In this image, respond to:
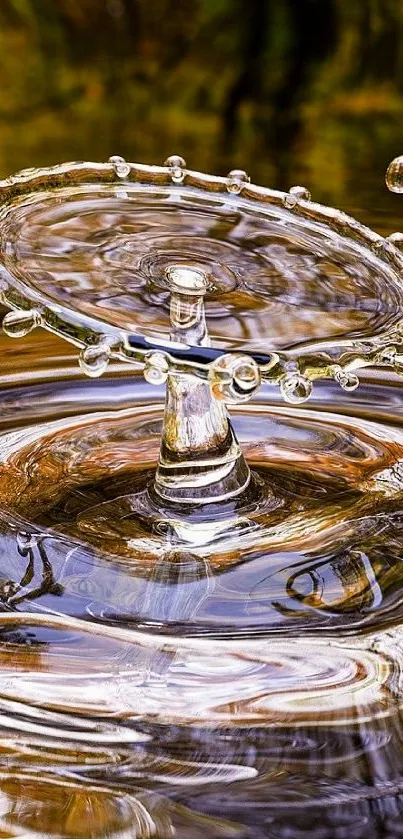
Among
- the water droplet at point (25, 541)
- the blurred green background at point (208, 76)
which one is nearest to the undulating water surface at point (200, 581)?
the water droplet at point (25, 541)

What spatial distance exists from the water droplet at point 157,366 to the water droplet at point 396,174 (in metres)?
0.31

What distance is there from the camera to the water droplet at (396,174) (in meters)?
0.71

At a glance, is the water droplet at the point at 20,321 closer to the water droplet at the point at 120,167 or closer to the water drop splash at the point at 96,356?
the water drop splash at the point at 96,356

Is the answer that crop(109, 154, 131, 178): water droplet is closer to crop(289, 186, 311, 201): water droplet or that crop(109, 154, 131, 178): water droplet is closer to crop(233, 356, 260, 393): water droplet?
crop(289, 186, 311, 201): water droplet

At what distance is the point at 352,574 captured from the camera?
49 centimetres

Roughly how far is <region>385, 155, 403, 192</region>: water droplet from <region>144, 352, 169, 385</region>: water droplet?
1.03 ft

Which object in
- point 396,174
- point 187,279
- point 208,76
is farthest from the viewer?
point 208,76

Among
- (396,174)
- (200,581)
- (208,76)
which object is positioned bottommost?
(200,581)

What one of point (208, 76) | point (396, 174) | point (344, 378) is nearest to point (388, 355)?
point (344, 378)

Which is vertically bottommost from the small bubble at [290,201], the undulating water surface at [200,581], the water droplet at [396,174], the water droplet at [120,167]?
the undulating water surface at [200,581]

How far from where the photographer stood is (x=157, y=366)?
1.42 ft

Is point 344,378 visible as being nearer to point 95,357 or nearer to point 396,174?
point 95,357

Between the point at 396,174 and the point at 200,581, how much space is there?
1.02 ft

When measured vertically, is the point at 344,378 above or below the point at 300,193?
below
